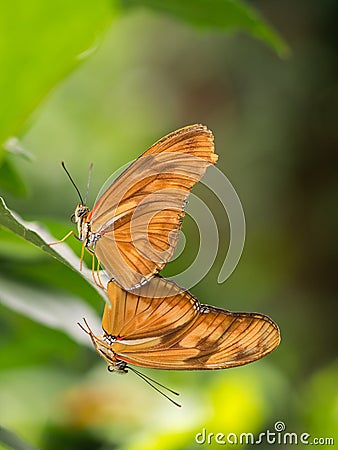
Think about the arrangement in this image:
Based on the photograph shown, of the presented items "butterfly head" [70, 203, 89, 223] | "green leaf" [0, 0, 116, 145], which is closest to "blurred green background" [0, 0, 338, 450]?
"green leaf" [0, 0, 116, 145]

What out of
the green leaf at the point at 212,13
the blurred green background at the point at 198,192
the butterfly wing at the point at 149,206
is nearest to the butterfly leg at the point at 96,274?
the butterfly wing at the point at 149,206

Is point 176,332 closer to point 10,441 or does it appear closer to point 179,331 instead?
point 179,331

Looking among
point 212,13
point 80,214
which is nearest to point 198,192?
point 212,13

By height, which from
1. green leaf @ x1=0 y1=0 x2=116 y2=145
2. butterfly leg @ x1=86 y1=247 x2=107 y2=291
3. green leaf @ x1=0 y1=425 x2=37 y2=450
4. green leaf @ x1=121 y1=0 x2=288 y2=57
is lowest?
green leaf @ x1=0 y1=425 x2=37 y2=450

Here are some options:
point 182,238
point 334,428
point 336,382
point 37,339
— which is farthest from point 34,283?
point 336,382

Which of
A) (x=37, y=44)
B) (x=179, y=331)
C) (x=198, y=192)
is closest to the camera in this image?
(x=179, y=331)

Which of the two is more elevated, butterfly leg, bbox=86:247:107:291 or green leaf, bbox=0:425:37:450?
butterfly leg, bbox=86:247:107:291

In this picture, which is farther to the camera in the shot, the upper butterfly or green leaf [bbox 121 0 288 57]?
green leaf [bbox 121 0 288 57]

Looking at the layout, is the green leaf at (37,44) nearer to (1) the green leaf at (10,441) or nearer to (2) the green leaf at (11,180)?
(2) the green leaf at (11,180)

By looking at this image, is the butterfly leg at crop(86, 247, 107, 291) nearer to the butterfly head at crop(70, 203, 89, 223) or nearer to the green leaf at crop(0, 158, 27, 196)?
the butterfly head at crop(70, 203, 89, 223)
